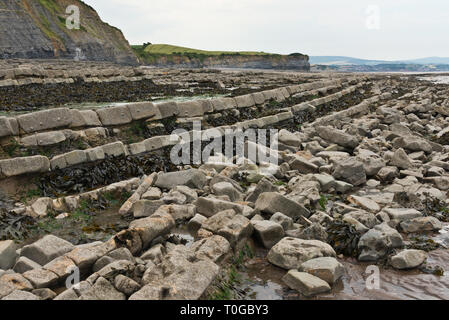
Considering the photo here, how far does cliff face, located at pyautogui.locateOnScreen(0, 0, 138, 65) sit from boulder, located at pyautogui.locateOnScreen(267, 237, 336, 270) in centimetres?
5628

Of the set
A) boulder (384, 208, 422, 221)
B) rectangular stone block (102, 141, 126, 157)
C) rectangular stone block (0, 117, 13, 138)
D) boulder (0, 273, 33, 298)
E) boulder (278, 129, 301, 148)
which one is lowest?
boulder (384, 208, 422, 221)

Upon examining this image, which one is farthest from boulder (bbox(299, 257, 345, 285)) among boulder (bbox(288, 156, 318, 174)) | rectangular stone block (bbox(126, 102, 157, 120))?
rectangular stone block (bbox(126, 102, 157, 120))

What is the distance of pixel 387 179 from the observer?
8773 mm

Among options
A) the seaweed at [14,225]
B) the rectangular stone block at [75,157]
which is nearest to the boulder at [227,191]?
the seaweed at [14,225]

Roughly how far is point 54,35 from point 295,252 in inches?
2681

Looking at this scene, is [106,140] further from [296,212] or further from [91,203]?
[296,212]

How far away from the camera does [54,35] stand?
63344mm

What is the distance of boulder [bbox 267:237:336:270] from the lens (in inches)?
189

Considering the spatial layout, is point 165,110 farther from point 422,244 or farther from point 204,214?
point 422,244

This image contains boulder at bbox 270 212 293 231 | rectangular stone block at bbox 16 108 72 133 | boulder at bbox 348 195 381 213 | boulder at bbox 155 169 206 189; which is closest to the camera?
boulder at bbox 270 212 293 231

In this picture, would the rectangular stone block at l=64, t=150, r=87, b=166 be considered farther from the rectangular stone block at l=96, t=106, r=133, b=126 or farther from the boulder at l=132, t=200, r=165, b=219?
the boulder at l=132, t=200, r=165, b=219

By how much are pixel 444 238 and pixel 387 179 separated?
9.77ft

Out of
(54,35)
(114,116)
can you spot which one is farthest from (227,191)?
(54,35)
